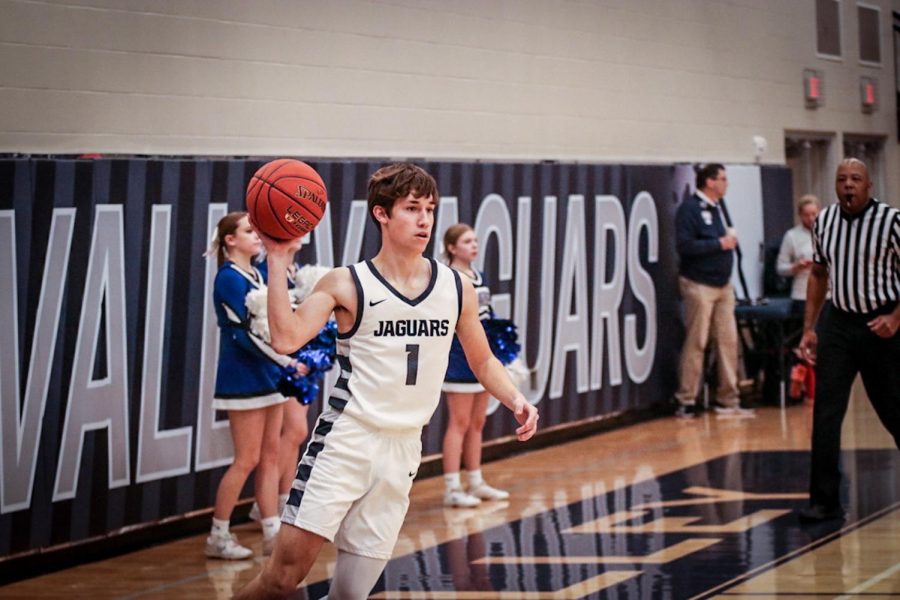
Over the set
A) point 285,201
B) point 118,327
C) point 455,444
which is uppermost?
point 285,201

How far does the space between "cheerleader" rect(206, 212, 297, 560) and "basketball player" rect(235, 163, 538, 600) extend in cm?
279

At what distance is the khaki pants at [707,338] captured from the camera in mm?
12734

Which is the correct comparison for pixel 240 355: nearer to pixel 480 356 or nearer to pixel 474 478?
pixel 474 478

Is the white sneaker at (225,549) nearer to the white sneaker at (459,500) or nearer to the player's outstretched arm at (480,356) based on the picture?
the white sneaker at (459,500)

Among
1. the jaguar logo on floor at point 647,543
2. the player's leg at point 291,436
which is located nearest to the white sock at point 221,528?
the player's leg at point 291,436

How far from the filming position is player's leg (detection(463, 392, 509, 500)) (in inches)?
359

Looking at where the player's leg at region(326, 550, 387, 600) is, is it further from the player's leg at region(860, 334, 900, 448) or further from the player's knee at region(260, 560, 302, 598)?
the player's leg at region(860, 334, 900, 448)

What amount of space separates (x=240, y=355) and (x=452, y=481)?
5.98 ft

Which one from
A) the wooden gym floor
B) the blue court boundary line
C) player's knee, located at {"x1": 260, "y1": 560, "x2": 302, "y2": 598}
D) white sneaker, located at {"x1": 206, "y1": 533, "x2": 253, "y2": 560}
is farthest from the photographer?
white sneaker, located at {"x1": 206, "y1": 533, "x2": 253, "y2": 560}

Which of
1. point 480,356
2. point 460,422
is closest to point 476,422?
point 460,422

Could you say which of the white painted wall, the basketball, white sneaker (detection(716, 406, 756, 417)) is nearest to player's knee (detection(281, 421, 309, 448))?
the white painted wall

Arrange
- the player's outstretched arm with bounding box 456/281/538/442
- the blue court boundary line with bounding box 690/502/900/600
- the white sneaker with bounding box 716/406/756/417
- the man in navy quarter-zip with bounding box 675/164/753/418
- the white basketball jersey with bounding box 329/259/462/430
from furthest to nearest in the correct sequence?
the white sneaker with bounding box 716/406/756/417 < the man in navy quarter-zip with bounding box 675/164/753/418 < the blue court boundary line with bounding box 690/502/900/600 < the player's outstretched arm with bounding box 456/281/538/442 < the white basketball jersey with bounding box 329/259/462/430

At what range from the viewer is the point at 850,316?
793 centimetres

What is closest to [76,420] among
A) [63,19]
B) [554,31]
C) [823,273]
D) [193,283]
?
[193,283]
